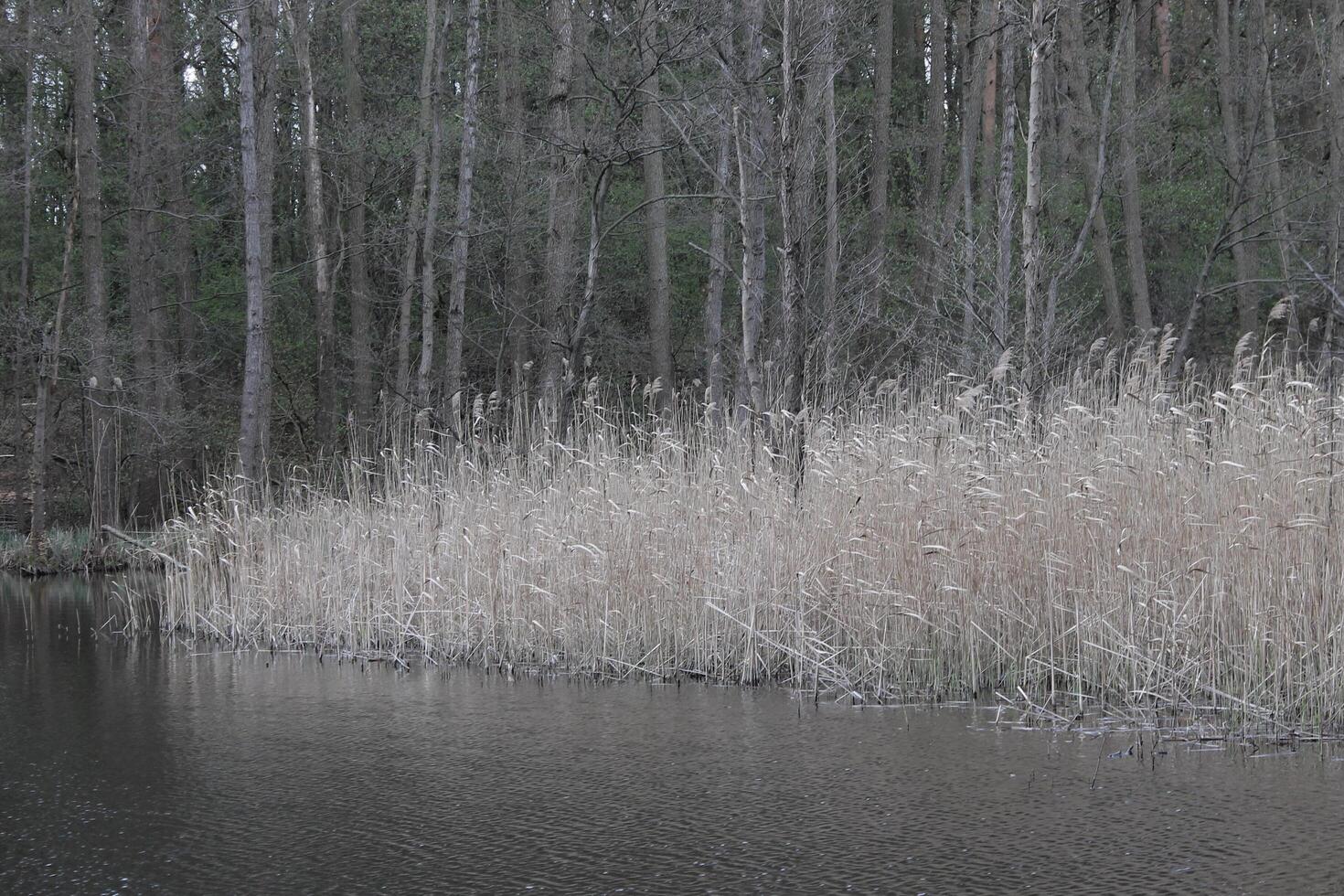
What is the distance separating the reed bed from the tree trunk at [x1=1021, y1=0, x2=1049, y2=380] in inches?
48.2

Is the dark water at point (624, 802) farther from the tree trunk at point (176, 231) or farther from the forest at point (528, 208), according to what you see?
the tree trunk at point (176, 231)

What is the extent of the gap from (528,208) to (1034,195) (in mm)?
9367

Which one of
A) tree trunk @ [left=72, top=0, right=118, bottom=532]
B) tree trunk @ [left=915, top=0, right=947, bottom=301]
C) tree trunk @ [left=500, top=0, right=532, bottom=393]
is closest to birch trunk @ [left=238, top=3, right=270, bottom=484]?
tree trunk @ [left=72, top=0, right=118, bottom=532]

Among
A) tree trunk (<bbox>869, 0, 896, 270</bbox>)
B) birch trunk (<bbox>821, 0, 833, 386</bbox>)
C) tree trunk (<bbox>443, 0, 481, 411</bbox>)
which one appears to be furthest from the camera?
tree trunk (<bbox>869, 0, 896, 270</bbox>)

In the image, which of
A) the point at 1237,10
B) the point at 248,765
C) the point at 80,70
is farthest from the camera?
the point at 1237,10

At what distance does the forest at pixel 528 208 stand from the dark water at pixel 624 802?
4.69 m

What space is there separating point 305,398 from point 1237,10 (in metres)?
15.1

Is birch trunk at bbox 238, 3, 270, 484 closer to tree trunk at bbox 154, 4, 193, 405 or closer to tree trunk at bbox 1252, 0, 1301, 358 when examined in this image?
tree trunk at bbox 154, 4, 193, 405

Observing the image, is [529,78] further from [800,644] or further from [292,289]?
[800,644]

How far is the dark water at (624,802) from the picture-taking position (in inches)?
126

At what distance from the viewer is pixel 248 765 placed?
172 inches

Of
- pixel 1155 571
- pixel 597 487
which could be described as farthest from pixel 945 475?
pixel 597 487

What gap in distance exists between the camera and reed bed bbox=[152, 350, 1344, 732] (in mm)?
4824

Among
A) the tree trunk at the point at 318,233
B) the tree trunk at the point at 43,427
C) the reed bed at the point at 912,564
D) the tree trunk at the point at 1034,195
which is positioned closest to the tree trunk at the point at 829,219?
the tree trunk at the point at 1034,195
